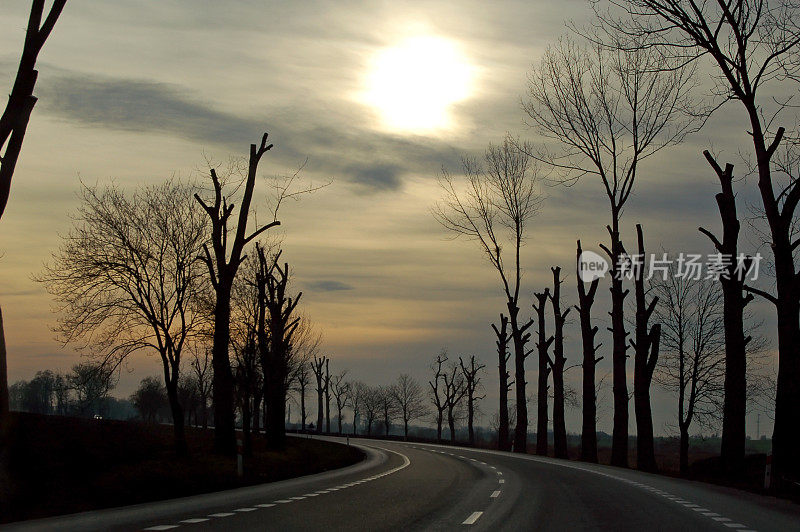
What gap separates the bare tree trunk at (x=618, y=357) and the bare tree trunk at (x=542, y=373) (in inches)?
689

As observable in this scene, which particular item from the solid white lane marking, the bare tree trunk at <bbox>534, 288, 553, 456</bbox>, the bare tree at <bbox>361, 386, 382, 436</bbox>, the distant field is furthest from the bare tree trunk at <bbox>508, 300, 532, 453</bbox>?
the bare tree at <bbox>361, 386, 382, 436</bbox>

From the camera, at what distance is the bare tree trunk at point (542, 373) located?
2334 inches

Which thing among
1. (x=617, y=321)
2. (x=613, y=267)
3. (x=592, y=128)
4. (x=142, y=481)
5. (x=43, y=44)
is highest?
(x=592, y=128)

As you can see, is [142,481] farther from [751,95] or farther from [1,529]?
[751,95]

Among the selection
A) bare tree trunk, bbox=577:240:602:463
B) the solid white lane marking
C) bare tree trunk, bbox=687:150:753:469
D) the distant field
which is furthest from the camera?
bare tree trunk, bbox=577:240:602:463

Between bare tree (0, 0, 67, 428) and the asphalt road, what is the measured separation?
12.7 feet

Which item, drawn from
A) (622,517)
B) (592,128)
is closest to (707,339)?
(592,128)

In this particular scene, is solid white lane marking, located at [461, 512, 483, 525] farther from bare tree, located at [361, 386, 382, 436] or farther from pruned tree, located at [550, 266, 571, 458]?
bare tree, located at [361, 386, 382, 436]

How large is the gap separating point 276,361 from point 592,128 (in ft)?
65.7

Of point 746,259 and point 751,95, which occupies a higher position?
point 751,95

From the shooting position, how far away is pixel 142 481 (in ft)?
68.4

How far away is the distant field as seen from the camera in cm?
1619

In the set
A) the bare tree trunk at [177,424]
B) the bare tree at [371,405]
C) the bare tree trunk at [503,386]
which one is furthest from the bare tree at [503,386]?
the bare tree at [371,405]

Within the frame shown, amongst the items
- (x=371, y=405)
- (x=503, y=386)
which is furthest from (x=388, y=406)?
(x=503, y=386)
